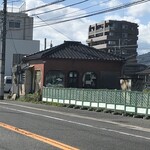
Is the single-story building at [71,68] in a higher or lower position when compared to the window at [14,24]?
lower

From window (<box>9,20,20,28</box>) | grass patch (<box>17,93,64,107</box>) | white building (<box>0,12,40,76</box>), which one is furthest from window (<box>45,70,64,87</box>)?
window (<box>9,20,20,28</box>)

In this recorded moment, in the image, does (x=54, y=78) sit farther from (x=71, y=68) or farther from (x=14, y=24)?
(x=14, y=24)

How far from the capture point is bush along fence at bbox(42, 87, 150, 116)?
24625 mm

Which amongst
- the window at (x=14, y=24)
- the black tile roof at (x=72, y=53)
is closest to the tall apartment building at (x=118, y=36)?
the window at (x=14, y=24)

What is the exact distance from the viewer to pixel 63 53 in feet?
142

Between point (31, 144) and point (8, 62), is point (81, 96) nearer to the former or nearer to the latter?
point (31, 144)

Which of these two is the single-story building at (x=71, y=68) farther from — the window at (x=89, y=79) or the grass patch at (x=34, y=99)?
the grass patch at (x=34, y=99)

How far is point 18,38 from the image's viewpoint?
9275 cm

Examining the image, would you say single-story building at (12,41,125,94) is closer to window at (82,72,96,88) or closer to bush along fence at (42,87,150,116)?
window at (82,72,96,88)

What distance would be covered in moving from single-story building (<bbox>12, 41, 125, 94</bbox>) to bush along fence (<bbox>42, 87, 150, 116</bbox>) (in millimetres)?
5572

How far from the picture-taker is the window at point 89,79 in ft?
142

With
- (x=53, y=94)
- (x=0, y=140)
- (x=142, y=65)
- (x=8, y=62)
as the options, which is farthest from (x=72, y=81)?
(x=8, y=62)

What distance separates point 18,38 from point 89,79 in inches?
2029

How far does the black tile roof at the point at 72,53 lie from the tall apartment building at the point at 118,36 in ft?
120
